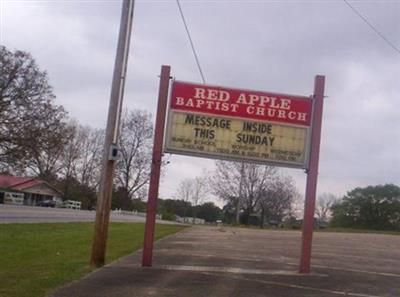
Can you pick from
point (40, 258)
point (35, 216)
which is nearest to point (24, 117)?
point (35, 216)

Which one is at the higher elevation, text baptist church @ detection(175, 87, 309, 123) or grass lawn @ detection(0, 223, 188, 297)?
text baptist church @ detection(175, 87, 309, 123)

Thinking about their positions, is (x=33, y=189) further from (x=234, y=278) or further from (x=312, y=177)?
(x=234, y=278)

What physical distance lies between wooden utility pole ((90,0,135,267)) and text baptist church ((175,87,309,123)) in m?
1.33

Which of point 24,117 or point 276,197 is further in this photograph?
point 276,197

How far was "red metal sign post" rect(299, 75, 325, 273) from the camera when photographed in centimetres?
1345

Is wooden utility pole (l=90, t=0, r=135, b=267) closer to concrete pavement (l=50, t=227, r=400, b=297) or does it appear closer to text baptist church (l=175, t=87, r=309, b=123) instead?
concrete pavement (l=50, t=227, r=400, b=297)

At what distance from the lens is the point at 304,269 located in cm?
1320

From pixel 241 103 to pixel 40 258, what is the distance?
18.6ft

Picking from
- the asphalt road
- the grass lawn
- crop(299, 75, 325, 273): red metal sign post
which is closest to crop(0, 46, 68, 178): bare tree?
the asphalt road

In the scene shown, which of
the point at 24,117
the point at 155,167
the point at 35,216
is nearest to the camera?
the point at 155,167

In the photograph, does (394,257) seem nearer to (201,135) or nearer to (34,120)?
(201,135)

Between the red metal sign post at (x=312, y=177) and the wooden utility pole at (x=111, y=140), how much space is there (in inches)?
164

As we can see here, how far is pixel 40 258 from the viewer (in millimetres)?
14258

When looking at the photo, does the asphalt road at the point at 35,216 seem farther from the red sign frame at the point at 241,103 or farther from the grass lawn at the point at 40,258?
the red sign frame at the point at 241,103
